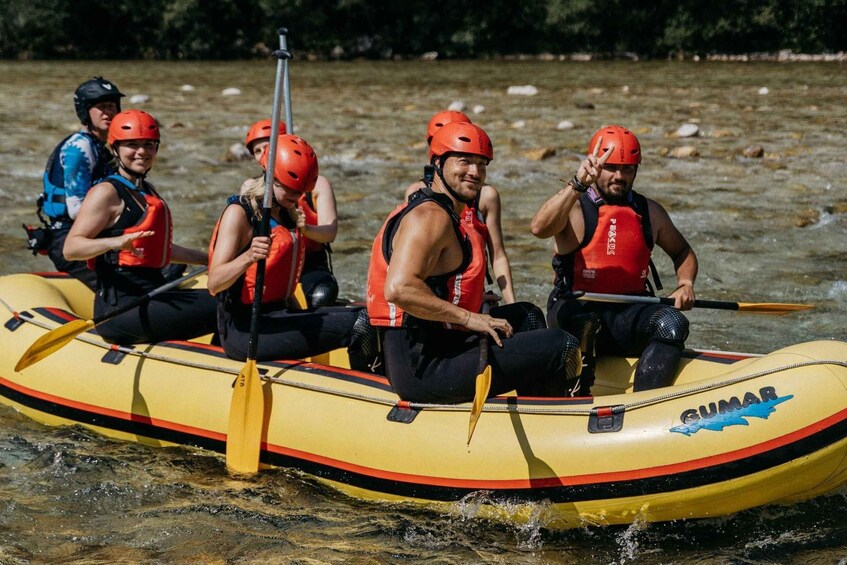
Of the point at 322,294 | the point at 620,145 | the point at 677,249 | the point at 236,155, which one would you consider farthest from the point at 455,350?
the point at 236,155

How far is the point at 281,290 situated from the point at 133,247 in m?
0.70

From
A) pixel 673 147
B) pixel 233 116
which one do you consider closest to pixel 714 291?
pixel 673 147

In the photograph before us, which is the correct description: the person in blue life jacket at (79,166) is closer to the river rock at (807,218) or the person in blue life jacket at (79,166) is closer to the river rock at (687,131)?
the river rock at (807,218)

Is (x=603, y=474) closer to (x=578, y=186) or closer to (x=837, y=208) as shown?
(x=578, y=186)

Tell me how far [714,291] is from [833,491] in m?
3.74

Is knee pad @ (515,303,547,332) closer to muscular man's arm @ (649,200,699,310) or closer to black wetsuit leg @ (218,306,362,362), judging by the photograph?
muscular man's arm @ (649,200,699,310)

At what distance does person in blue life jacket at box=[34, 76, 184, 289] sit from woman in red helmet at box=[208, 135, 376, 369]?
55.0 inches

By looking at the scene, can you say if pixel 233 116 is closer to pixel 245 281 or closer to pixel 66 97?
pixel 66 97

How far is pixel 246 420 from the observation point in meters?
4.59

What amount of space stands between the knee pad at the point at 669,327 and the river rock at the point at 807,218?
5.34 m

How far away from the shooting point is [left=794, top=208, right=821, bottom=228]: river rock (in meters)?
9.52

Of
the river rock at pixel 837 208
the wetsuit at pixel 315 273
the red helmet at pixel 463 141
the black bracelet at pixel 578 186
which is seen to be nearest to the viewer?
the red helmet at pixel 463 141

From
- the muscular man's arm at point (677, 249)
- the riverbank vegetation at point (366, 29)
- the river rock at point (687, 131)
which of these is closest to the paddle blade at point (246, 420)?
the muscular man's arm at point (677, 249)

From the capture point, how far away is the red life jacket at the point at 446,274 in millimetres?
4023
